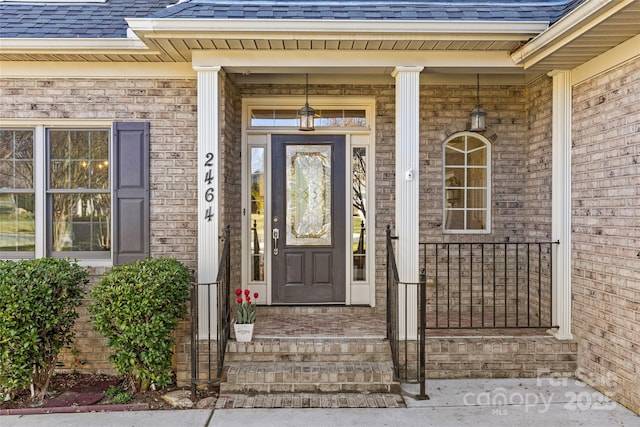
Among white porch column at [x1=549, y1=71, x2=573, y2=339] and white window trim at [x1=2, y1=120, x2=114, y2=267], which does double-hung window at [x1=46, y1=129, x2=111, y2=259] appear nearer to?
white window trim at [x1=2, y1=120, x2=114, y2=267]

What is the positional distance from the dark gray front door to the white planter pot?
1197mm

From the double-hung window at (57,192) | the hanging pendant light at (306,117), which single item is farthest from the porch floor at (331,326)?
the hanging pendant light at (306,117)

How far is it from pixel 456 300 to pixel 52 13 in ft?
17.1

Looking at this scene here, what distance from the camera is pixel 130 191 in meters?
4.55

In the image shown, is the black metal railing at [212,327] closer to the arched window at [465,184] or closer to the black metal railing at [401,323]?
the black metal railing at [401,323]

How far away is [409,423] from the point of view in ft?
11.4

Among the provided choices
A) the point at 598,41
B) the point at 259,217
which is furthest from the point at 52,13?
the point at 598,41

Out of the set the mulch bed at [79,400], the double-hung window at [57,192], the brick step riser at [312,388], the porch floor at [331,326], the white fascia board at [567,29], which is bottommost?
the mulch bed at [79,400]

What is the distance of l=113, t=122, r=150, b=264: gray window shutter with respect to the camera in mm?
4555

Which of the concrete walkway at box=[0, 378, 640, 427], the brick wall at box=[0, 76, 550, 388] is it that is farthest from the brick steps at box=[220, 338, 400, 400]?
the brick wall at box=[0, 76, 550, 388]

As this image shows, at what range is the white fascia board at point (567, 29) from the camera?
3.19 metres

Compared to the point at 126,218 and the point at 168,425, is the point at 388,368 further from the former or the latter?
the point at 126,218

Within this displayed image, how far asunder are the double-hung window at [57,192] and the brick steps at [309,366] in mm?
1456

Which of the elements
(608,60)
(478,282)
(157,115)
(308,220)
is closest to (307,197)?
(308,220)
